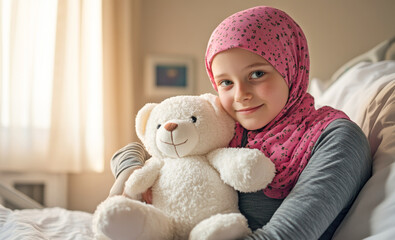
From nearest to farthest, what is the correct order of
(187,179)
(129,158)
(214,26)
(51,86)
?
(187,179) < (129,158) < (51,86) < (214,26)

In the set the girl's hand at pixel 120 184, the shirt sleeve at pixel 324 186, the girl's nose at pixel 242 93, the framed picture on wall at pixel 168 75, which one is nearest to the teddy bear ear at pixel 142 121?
the girl's hand at pixel 120 184

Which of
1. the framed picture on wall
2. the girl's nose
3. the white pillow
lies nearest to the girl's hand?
the girl's nose

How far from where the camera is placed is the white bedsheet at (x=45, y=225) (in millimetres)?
1006

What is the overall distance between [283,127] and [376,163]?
0.67 feet

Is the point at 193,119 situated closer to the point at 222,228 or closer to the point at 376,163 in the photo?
the point at 222,228

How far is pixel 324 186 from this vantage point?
670mm

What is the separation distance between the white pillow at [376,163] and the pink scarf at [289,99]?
0.41 ft

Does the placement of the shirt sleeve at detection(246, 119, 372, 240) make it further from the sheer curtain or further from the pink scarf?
the sheer curtain

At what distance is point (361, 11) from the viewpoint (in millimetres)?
2482

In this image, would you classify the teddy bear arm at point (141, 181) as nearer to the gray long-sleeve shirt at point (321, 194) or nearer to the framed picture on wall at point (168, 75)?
the gray long-sleeve shirt at point (321, 194)

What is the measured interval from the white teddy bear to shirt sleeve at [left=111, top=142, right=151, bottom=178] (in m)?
0.11

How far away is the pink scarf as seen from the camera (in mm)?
775

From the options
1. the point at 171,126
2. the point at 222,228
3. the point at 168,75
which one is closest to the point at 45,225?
the point at 171,126

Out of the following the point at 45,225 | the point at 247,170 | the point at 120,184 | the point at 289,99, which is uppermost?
the point at 289,99
